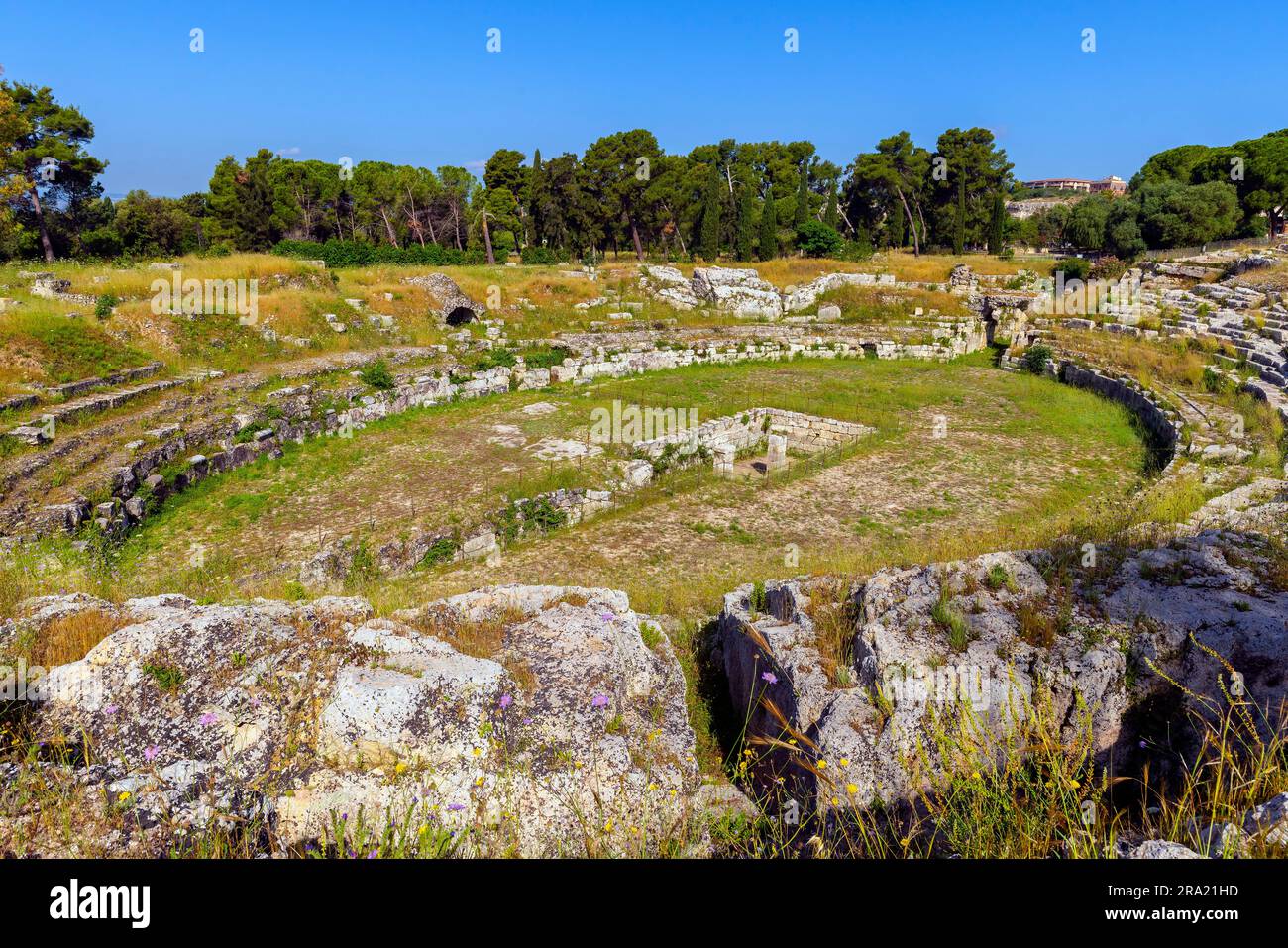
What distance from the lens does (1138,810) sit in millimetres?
3850

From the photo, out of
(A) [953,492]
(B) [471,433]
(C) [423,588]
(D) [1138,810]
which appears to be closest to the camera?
(D) [1138,810]

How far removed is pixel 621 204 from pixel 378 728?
4318 centimetres

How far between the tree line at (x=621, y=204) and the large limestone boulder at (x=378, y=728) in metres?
35.2

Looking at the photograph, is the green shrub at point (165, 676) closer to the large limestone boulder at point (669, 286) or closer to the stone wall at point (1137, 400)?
the stone wall at point (1137, 400)

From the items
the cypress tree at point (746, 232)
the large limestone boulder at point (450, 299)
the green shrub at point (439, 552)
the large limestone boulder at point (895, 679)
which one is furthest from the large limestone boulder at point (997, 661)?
the cypress tree at point (746, 232)

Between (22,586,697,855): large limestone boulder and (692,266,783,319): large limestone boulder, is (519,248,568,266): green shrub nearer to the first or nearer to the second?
(692,266,783,319): large limestone boulder

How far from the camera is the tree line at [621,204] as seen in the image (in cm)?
3769

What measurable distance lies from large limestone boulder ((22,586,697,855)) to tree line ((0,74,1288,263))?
35188mm

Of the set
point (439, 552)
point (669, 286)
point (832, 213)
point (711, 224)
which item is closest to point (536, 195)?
point (711, 224)

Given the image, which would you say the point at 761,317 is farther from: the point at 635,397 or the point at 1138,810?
the point at 1138,810

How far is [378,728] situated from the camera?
3.96m

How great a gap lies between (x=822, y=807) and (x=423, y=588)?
7.06 meters

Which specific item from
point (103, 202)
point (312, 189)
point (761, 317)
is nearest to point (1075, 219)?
point (761, 317)

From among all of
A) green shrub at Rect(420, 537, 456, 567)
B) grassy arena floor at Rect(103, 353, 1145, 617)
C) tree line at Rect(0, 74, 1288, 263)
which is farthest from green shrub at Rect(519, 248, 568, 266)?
green shrub at Rect(420, 537, 456, 567)
